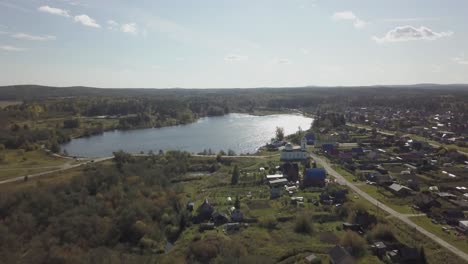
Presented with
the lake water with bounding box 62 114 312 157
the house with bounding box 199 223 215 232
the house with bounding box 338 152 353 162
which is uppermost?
the house with bounding box 338 152 353 162

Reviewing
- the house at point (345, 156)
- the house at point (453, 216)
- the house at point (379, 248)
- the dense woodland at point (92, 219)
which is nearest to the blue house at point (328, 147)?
the house at point (345, 156)

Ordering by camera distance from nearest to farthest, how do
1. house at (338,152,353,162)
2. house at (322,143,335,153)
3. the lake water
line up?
house at (338,152,353,162) < house at (322,143,335,153) < the lake water

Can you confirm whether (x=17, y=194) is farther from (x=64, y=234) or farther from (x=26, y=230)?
(x=64, y=234)

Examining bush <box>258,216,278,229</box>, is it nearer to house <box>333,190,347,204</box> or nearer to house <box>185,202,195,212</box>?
house <box>185,202,195,212</box>

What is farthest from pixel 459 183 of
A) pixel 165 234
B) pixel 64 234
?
pixel 64 234

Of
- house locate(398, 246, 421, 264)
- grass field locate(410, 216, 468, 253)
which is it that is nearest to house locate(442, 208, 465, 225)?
grass field locate(410, 216, 468, 253)
